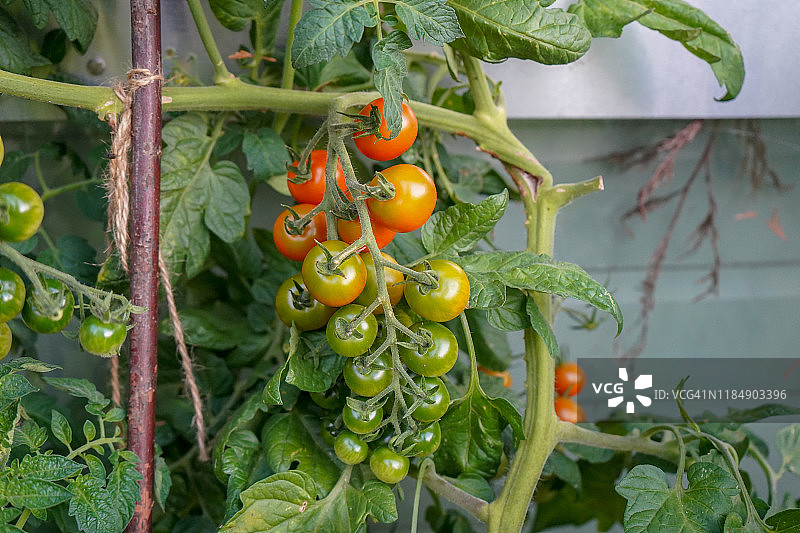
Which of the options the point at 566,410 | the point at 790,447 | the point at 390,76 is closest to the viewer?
the point at 390,76

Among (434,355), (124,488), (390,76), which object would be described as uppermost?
(390,76)

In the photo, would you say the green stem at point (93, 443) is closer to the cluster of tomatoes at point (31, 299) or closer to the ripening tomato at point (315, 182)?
the cluster of tomatoes at point (31, 299)

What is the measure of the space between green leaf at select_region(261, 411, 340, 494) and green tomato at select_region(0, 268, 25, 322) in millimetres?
263

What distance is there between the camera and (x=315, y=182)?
0.60 meters

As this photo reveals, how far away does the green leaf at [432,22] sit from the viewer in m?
0.52

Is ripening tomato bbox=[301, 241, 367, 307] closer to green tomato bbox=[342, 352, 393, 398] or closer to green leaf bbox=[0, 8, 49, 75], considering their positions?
green tomato bbox=[342, 352, 393, 398]

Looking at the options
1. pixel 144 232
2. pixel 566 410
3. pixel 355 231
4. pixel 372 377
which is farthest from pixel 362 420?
pixel 566 410

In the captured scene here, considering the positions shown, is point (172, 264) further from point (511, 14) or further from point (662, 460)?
point (662, 460)

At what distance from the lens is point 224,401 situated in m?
0.85

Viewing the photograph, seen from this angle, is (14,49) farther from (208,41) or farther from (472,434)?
(472,434)

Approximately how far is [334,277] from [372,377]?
10 cm

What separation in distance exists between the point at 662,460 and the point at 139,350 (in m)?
0.66

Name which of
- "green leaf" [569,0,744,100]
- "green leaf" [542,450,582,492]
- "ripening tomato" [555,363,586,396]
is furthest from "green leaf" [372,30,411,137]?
"ripening tomato" [555,363,586,396]

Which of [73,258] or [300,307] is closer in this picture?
[300,307]
